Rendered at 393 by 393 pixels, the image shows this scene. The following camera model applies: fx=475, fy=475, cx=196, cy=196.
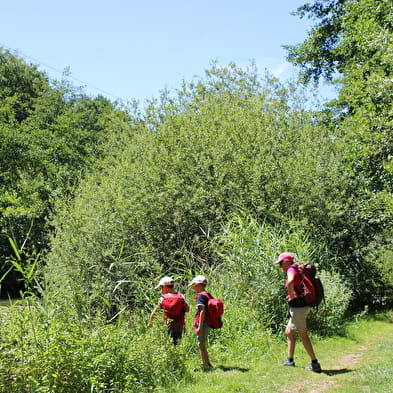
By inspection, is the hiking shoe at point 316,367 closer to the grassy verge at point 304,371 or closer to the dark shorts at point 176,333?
the grassy verge at point 304,371

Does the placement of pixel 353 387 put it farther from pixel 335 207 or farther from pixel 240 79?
pixel 240 79

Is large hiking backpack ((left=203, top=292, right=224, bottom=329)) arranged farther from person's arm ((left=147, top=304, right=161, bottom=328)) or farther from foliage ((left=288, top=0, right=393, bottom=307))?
foliage ((left=288, top=0, right=393, bottom=307))

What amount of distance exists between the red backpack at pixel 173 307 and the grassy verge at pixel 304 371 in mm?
809

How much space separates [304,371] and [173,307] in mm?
2095

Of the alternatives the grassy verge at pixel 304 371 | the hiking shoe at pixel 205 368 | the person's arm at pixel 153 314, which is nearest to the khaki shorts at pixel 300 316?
the grassy verge at pixel 304 371

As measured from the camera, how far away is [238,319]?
29.6ft

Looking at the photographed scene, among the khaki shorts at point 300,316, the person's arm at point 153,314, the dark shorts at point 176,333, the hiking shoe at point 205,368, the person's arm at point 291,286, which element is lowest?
the hiking shoe at point 205,368

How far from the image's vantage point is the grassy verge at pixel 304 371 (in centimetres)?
606

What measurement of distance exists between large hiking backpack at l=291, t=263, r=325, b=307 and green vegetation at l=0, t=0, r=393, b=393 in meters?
1.05

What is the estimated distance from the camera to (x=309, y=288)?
666 centimetres

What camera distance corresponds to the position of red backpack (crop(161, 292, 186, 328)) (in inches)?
276

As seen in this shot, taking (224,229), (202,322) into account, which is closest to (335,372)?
(202,322)

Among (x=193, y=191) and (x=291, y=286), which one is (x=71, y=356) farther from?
(x=193, y=191)

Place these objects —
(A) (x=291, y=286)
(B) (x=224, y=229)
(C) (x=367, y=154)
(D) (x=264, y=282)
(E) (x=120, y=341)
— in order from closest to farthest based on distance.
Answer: (E) (x=120, y=341) → (A) (x=291, y=286) → (D) (x=264, y=282) → (B) (x=224, y=229) → (C) (x=367, y=154)
